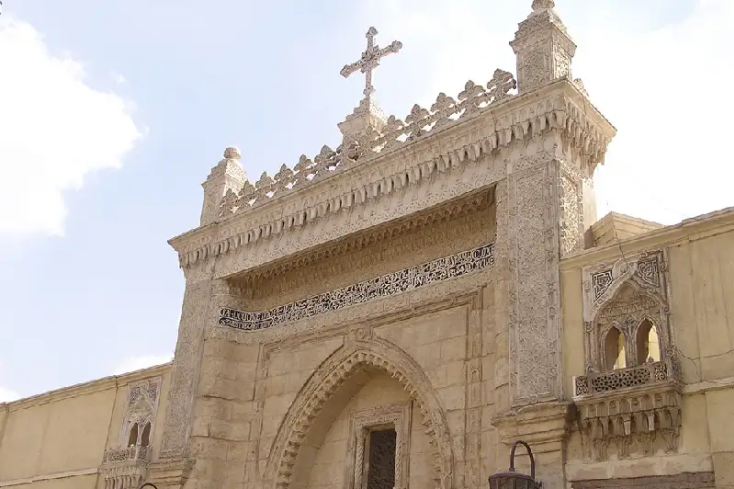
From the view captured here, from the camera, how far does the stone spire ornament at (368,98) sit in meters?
10.0

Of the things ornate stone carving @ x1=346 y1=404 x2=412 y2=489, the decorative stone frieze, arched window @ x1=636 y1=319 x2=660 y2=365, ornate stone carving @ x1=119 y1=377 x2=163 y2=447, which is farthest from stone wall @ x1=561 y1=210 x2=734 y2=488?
ornate stone carving @ x1=119 y1=377 x2=163 y2=447

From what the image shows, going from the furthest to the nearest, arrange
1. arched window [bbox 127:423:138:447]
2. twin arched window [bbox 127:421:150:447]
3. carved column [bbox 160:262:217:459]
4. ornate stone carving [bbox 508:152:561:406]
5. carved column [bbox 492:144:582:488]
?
arched window [bbox 127:423:138:447]
twin arched window [bbox 127:421:150:447]
carved column [bbox 160:262:217:459]
ornate stone carving [bbox 508:152:561:406]
carved column [bbox 492:144:582:488]

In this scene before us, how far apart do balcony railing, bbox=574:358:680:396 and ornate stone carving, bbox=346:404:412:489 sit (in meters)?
2.34

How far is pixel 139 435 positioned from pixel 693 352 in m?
6.39

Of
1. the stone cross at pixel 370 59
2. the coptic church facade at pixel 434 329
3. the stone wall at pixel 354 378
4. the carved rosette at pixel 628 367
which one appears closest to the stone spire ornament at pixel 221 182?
the coptic church facade at pixel 434 329

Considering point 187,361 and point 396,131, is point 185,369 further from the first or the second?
point 396,131

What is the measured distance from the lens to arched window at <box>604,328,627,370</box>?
6.36m

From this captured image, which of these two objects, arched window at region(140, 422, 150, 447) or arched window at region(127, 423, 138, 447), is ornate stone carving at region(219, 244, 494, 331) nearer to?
arched window at region(140, 422, 150, 447)

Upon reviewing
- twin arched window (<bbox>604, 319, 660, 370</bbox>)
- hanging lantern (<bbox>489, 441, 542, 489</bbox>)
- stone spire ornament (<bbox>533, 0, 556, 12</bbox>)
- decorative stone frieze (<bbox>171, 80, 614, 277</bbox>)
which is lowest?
hanging lantern (<bbox>489, 441, 542, 489</bbox>)

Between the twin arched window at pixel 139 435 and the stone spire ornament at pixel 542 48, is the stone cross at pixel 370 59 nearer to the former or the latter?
the stone spire ornament at pixel 542 48

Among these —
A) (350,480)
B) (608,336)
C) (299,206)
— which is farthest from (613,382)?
(299,206)

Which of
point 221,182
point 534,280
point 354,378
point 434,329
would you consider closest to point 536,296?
point 534,280

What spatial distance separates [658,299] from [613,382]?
672 millimetres

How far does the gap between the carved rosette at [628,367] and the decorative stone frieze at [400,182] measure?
1553 millimetres
